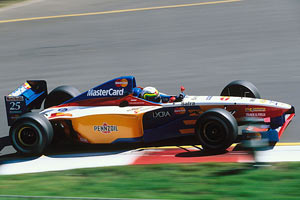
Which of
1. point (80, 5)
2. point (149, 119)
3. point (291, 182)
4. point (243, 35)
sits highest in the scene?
point (80, 5)

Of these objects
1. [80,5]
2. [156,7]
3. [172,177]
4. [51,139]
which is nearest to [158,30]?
[156,7]

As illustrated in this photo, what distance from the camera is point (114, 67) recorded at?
14992 millimetres

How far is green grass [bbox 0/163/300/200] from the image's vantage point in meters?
7.01

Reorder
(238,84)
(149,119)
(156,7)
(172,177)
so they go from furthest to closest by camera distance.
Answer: (156,7)
(238,84)
(149,119)
(172,177)

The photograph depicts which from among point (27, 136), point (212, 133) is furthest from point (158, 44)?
point (212, 133)

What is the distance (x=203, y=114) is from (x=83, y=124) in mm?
2342

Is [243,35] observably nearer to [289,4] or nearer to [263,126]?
[289,4]

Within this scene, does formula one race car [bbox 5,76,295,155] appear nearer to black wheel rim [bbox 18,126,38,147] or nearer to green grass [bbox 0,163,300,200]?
black wheel rim [bbox 18,126,38,147]

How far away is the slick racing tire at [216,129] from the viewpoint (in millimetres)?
8516

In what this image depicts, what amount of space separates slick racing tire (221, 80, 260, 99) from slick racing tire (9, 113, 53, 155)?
3.61 meters

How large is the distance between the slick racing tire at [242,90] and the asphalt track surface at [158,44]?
39.1 inches

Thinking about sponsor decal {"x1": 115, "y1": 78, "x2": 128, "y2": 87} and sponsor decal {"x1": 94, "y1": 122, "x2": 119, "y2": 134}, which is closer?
sponsor decal {"x1": 94, "y1": 122, "x2": 119, "y2": 134}

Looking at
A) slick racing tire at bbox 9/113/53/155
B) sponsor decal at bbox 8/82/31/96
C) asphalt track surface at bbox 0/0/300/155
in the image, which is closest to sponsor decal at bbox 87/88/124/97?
slick racing tire at bbox 9/113/53/155

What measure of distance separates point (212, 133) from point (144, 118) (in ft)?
4.27
